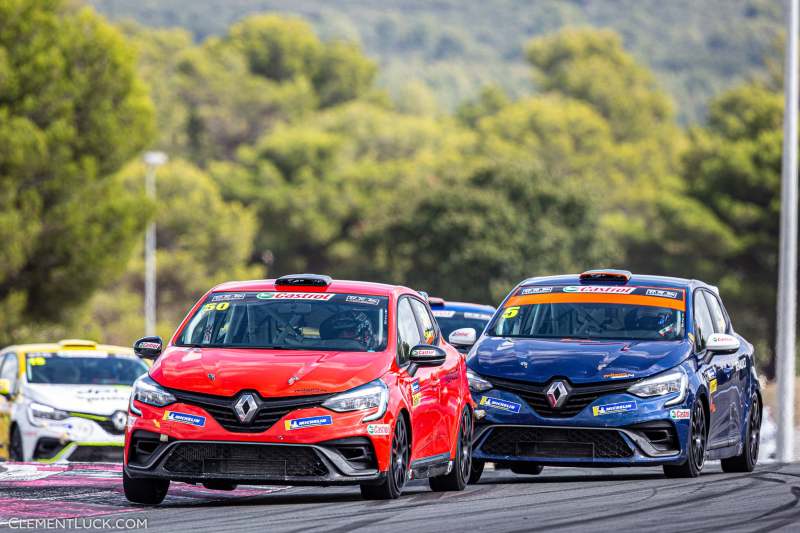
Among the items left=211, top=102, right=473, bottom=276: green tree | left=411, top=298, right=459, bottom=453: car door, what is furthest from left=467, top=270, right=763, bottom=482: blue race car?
left=211, top=102, right=473, bottom=276: green tree

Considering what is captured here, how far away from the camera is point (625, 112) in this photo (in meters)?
141

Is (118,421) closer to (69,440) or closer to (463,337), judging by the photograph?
(69,440)

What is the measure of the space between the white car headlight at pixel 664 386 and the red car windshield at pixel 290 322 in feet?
7.85

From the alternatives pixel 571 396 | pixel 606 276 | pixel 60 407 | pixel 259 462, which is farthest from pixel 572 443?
pixel 60 407

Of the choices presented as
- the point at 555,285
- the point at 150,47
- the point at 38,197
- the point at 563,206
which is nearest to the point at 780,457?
the point at 555,285

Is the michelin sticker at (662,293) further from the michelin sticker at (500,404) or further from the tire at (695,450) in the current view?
the michelin sticker at (500,404)

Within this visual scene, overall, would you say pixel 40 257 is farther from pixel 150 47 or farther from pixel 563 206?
pixel 150 47

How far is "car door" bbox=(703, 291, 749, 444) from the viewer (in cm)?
1590

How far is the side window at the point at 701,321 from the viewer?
15.4 m

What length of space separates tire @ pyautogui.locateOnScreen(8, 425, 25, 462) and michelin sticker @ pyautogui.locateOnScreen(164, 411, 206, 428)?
355 inches

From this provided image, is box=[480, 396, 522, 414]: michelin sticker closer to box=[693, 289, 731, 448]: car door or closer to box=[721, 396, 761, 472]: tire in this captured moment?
box=[693, 289, 731, 448]: car door

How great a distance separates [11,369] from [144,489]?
9.67 metres

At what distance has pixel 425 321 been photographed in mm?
14219

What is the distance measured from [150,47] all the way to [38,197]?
85.7 metres
